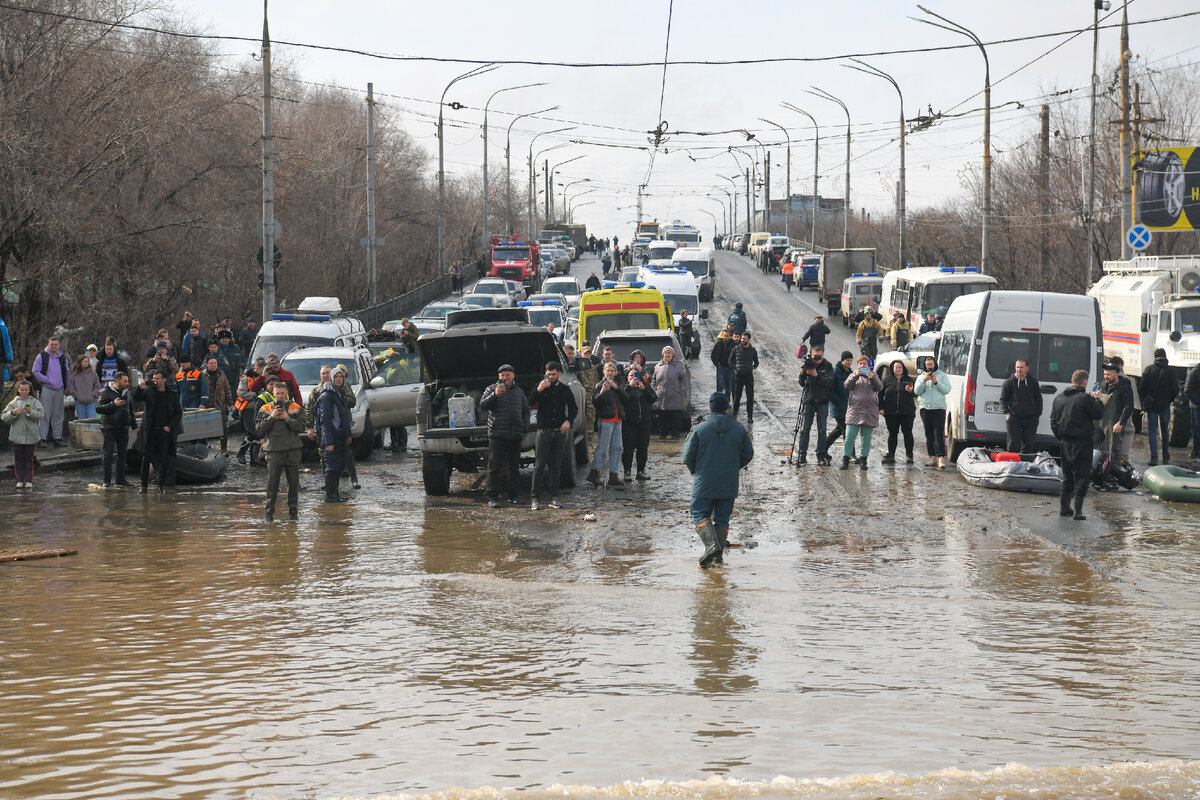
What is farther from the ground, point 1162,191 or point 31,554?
point 1162,191

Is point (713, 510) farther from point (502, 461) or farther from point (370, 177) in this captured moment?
point (370, 177)

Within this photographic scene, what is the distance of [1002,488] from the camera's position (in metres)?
17.5

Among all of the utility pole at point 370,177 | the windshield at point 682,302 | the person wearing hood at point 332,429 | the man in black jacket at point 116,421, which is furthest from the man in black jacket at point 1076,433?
the utility pole at point 370,177

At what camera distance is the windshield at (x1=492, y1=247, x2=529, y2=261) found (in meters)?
67.9

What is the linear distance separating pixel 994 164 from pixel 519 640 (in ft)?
223

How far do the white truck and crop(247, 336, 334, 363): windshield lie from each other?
603 inches

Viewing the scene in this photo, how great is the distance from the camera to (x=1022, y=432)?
18.4 metres

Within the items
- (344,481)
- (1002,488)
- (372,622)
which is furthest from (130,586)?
(1002,488)

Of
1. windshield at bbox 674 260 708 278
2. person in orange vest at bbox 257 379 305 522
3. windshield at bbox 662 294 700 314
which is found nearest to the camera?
person in orange vest at bbox 257 379 305 522

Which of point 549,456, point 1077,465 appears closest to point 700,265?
point 549,456

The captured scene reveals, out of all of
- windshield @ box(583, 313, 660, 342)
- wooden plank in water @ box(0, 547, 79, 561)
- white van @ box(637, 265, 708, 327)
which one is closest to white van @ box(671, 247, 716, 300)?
white van @ box(637, 265, 708, 327)

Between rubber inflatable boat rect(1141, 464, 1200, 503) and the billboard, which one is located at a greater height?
the billboard

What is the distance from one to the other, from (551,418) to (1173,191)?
34141mm

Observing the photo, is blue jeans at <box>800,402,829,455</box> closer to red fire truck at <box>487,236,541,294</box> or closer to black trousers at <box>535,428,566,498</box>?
black trousers at <box>535,428,566,498</box>
